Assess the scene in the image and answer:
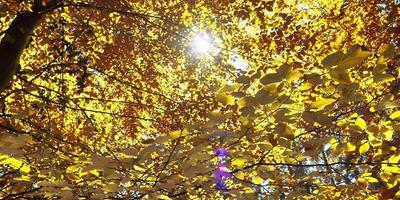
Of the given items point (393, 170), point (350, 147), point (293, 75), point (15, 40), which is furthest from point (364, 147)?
point (15, 40)

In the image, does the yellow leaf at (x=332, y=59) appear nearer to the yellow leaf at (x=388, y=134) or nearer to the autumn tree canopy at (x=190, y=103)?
the autumn tree canopy at (x=190, y=103)

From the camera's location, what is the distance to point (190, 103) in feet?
23.7

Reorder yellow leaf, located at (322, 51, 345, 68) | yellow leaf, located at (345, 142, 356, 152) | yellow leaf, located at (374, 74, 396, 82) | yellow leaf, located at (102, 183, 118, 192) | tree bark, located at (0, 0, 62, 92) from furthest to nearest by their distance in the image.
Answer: tree bark, located at (0, 0, 62, 92) → yellow leaf, located at (345, 142, 356, 152) → yellow leaf, located at (102, 183, 118, 192) → yellow leaf, located at (374, 74, 396, 82) → yellow leaf, located at (322, 51, 345, 68)

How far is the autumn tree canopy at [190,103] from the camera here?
1859 millimetres

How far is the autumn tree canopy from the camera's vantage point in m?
1.86

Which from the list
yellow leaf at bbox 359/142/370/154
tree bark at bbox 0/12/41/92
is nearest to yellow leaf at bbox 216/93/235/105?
yellow leaf at bbox 359/142/370/154

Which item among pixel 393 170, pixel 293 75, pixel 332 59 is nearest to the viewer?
pixel 332 59

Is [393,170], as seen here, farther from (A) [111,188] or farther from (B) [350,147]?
(A) [111,188]

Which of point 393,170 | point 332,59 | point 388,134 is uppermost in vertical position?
point 388,134

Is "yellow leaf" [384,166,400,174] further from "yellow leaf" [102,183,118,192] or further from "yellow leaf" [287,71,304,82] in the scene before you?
"yellow leaf" [102,183,118,192]

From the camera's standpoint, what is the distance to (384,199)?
2.84 m

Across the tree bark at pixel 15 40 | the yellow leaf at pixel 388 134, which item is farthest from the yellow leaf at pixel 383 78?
the tree bark at pixel 15 40

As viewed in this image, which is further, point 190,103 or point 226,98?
point 190,103

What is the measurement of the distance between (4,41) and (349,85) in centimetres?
300
